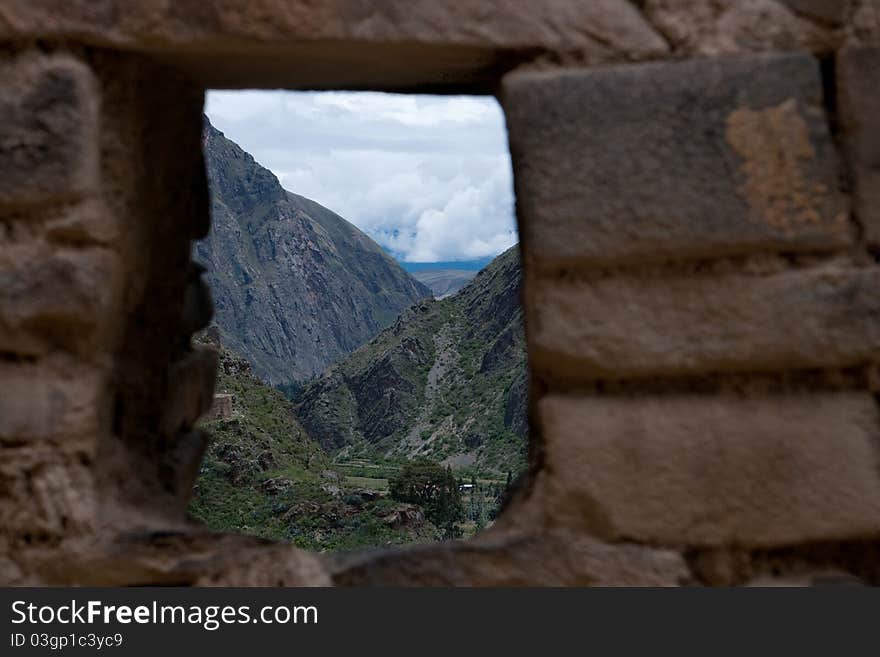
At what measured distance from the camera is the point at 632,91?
1.68 metres

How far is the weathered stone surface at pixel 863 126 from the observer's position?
1.66 meters

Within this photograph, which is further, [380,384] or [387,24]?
[380,384]

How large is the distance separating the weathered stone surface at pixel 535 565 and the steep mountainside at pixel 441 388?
64.5ft

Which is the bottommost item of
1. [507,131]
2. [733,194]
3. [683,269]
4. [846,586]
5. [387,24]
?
[846,586]

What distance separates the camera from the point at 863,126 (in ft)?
5.45

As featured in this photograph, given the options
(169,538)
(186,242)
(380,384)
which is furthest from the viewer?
(380,384)

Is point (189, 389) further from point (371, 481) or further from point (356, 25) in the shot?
point (371, 481)

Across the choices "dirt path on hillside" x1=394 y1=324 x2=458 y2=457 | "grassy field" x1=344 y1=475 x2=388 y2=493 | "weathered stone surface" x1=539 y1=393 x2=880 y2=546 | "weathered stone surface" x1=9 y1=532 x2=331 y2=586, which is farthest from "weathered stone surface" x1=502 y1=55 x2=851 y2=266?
"dirt path on hillside" x1=394 y1=324 x2=458 y2=457

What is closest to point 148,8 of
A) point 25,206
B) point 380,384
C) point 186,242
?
point 25,206

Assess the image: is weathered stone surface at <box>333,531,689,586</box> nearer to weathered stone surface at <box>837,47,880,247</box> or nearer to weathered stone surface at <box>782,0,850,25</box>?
weathered stone surface at <box>837,47,880,247</box>

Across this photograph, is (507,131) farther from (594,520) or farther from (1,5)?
(1,5)

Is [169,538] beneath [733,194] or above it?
beneath

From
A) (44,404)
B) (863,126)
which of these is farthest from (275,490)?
(863,126)

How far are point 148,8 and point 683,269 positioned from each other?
1155 mm
